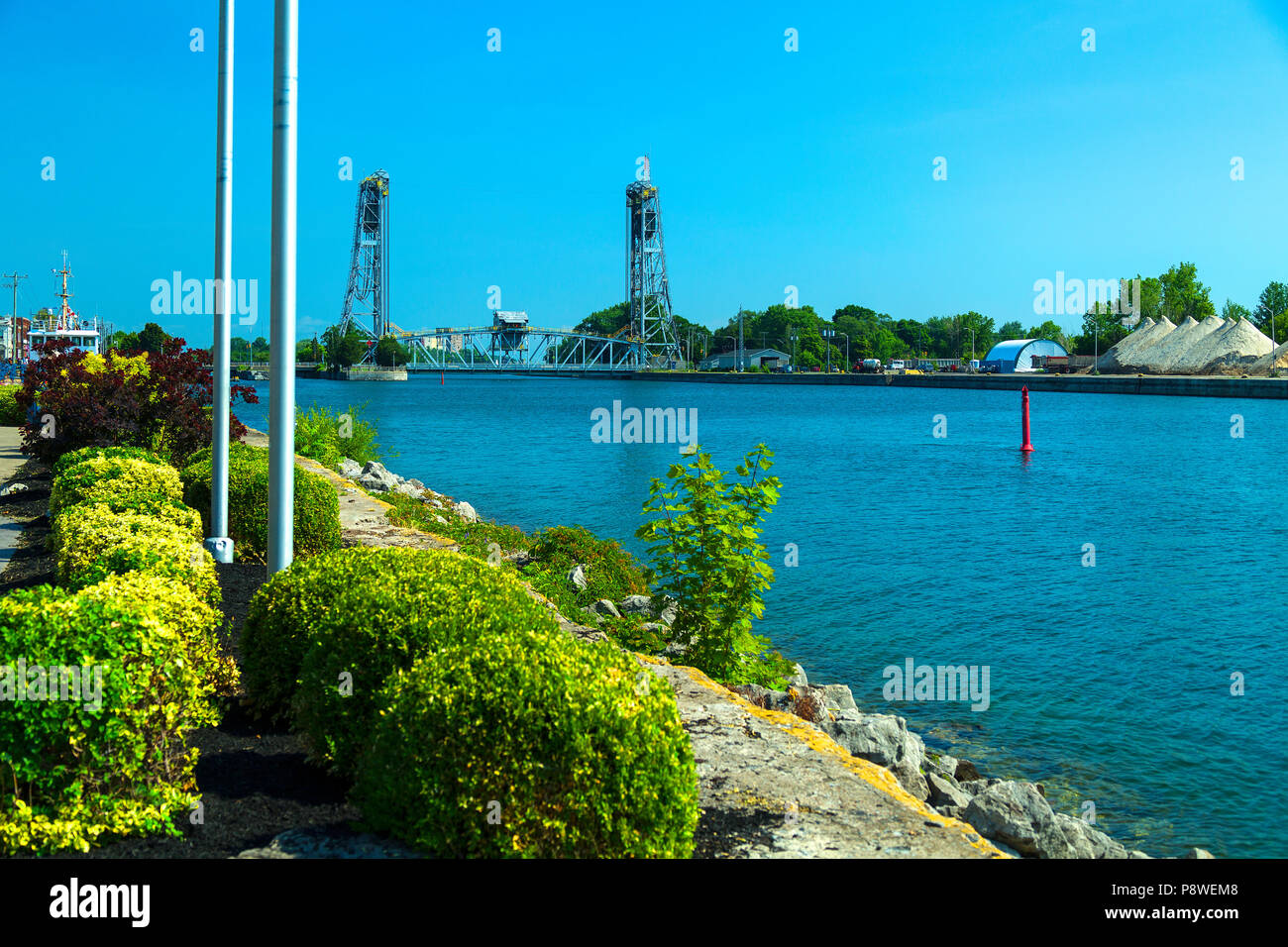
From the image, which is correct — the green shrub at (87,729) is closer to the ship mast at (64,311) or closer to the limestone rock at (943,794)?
the limestone rock at (943,794)

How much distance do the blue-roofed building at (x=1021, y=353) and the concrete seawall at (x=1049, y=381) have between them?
760 inches

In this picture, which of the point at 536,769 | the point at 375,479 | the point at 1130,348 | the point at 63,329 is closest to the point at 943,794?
the point at 536,769

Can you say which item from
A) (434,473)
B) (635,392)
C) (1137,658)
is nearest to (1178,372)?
(635,392)

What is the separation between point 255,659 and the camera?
6316 mm

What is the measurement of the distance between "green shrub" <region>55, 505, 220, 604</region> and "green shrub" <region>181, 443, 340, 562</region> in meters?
1.74

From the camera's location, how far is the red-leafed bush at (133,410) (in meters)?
17.8

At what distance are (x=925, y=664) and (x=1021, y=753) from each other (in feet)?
9.13

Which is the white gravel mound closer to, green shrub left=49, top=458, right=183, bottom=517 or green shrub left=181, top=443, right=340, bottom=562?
green shrub left=181, top=443, right=340, bottom=562

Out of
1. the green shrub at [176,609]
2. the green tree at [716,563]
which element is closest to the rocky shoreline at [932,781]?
the green tree at [716,563]

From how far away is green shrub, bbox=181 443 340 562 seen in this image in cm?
1154

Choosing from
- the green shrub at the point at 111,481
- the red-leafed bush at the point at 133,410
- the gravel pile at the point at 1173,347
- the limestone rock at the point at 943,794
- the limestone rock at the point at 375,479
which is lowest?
the limestone rock at the point at 943,794

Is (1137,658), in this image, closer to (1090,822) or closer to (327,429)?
(1090,822)

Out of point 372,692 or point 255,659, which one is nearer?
point 372,692
